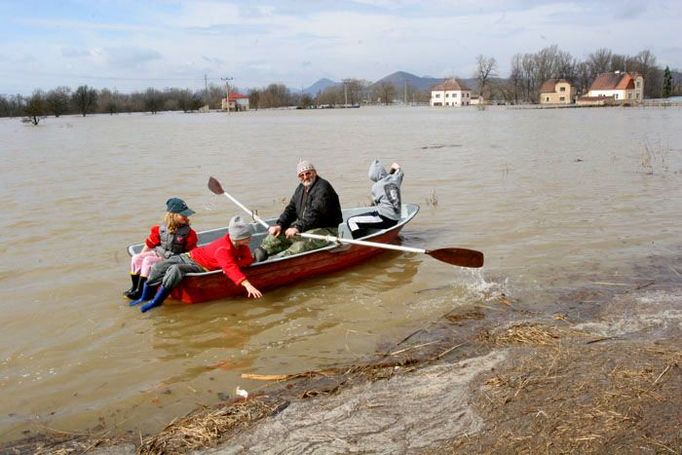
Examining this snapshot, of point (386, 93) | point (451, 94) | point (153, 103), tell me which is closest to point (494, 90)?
point (451, 94)

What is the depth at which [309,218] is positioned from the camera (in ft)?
25.3

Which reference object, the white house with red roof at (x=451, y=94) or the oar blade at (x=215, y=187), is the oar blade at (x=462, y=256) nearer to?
the oar blade at (x=215, y=187)

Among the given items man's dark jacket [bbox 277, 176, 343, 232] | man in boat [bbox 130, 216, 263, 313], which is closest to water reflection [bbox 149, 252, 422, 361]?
man in boat [bbox 130, 216, 263, 313]

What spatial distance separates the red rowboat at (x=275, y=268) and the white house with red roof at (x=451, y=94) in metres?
122

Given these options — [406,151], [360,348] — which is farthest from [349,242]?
[406,151]

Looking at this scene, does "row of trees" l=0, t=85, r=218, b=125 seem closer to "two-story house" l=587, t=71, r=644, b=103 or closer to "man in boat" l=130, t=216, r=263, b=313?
"man in boat" l=130, t=216, r=263, b=313

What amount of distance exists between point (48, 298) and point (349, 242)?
3684 mm

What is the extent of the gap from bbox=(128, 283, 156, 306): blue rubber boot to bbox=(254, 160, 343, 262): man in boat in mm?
1467

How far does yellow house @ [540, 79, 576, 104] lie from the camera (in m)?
100

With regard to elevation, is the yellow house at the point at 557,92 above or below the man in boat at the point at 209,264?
above

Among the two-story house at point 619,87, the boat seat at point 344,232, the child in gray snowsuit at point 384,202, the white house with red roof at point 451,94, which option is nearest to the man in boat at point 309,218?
the child in gray snowsuit at point 384,202

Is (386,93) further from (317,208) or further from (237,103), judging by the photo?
(317,208)

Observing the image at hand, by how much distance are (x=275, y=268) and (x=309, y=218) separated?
3.21 ft

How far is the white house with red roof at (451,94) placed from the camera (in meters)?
127
